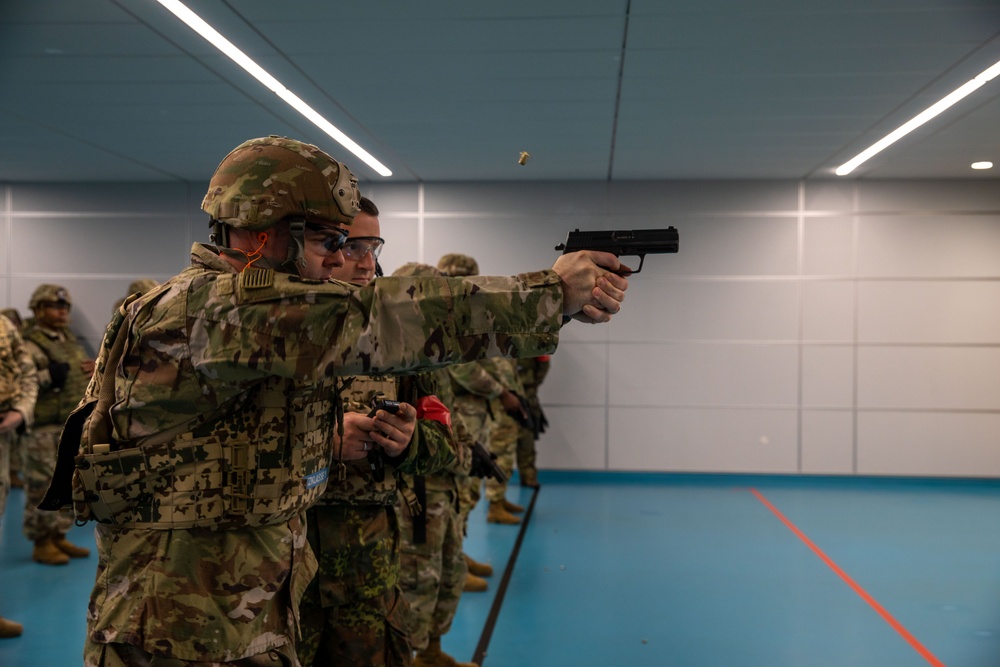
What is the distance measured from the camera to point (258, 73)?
4.55m

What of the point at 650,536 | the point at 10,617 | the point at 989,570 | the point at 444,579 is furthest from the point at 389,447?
the point at 989,570

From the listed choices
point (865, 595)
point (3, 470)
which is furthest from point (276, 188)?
point (865, 595)

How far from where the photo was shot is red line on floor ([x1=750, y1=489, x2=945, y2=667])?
3844 millimetres

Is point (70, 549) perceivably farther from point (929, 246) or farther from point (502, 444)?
point (929, 246)

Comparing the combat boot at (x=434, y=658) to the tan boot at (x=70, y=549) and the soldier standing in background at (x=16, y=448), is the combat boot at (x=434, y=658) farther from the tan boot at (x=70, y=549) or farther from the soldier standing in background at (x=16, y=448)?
the soldier standing in background at (x=16, y=448)

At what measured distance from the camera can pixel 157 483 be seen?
146 cm

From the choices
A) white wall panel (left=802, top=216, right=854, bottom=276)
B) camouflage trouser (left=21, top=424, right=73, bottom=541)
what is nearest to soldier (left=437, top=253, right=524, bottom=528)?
camouflage trouser (left=21, top=424, right=73, bottom=541)

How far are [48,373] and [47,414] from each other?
295mm

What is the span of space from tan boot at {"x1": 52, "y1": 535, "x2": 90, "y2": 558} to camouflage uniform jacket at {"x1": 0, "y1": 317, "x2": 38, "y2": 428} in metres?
1.43

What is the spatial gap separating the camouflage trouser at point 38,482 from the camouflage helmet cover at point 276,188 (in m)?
4.45

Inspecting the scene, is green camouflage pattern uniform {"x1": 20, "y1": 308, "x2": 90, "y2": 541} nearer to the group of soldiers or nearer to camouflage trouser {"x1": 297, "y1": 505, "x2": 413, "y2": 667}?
the group of soldiers

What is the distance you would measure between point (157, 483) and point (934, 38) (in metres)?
4.05

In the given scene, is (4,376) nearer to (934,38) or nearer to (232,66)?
(232,66)

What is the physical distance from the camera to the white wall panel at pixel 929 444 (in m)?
7.79
